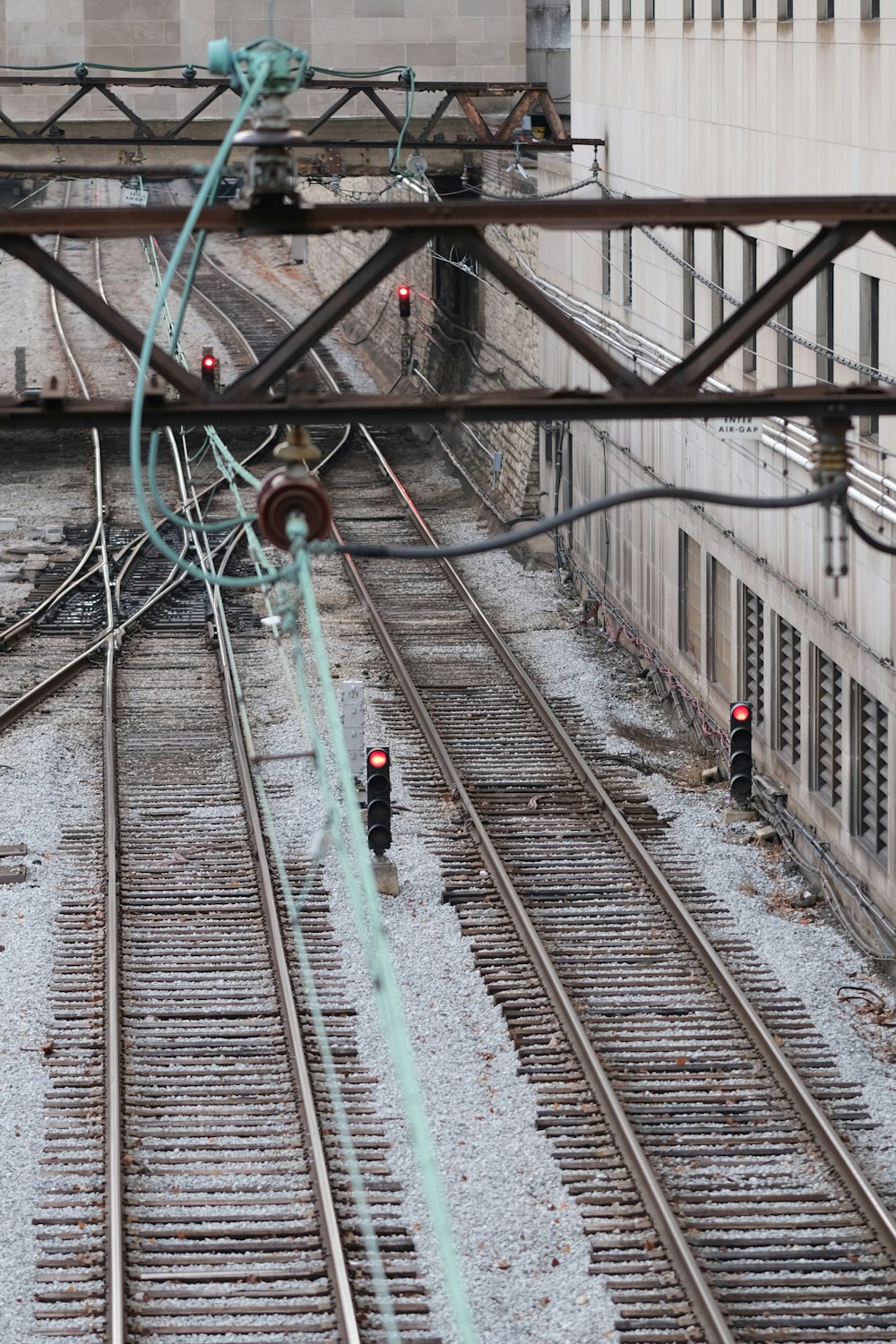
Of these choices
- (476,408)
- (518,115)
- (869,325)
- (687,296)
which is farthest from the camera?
(518,115)

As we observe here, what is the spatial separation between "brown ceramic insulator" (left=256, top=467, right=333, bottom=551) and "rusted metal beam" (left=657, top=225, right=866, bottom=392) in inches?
67.9

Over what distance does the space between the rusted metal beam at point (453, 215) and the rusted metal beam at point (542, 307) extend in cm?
9

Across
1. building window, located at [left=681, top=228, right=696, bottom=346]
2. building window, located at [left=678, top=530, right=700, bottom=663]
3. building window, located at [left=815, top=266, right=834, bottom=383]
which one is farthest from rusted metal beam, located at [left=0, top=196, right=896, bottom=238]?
building window, located at [left=678, top=530, right=700, bottom=663]

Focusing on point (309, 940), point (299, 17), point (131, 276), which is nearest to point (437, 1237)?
point (309, 940)

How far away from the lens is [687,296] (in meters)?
23.8

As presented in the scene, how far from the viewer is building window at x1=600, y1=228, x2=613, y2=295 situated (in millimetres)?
27766

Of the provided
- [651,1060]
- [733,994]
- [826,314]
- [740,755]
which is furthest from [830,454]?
[740,755]

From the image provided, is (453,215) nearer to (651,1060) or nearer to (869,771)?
A: (651,1060)

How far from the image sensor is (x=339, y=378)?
153ft

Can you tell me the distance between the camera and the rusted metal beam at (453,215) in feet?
29.8

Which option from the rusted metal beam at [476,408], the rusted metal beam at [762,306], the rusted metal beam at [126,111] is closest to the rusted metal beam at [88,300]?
the rusted metal beam at [476,408]

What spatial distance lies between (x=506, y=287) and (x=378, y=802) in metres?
8.96

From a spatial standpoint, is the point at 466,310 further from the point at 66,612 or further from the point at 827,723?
the point at 827,723

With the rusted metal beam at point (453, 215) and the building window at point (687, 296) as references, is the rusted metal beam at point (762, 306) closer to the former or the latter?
the rusted metal beam at point (453, 215)
